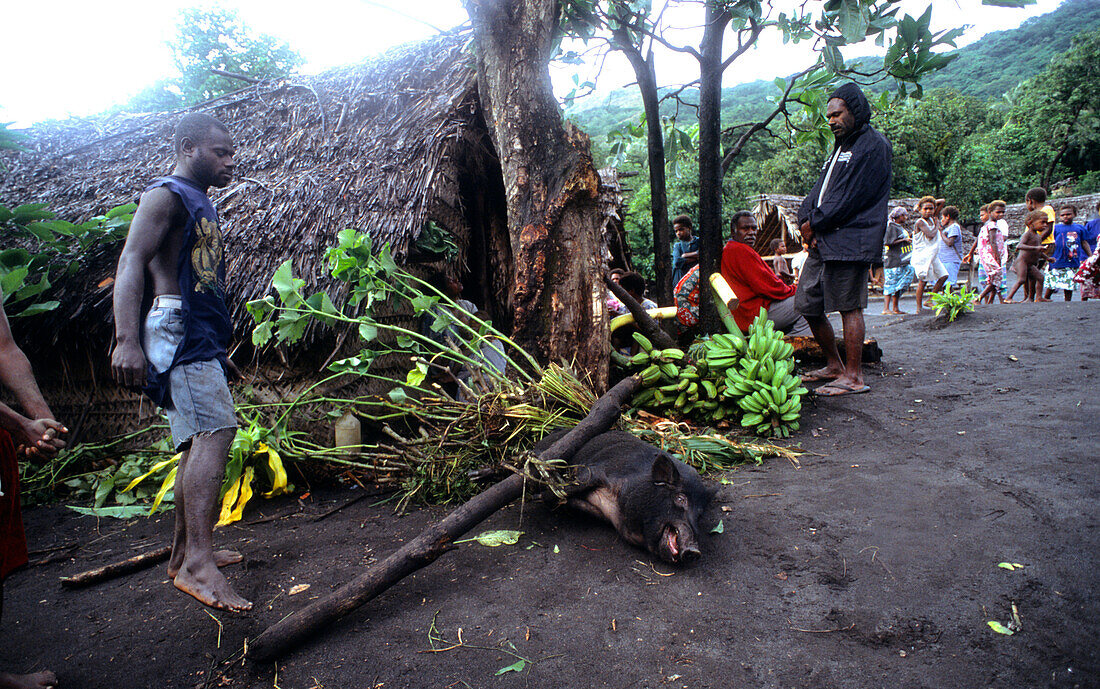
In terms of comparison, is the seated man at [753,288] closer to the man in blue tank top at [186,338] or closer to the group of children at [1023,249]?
the man in blue tank top at [186,338]

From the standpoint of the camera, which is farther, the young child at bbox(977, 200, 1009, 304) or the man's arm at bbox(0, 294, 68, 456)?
the young child at bbox(977, 200, 1009, 304)

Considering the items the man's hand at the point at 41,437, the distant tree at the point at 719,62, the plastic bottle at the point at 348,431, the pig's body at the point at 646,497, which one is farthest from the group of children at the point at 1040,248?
the man's hand at the point at 41,437

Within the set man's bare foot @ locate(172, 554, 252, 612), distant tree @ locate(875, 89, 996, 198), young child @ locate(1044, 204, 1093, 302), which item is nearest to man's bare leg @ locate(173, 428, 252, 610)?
man's bare foot @ locate(172, 554, 252, 612)

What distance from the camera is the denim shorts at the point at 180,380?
7.13ft

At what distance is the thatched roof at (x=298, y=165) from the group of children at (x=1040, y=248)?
8.08 m

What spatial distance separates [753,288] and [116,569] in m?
5.06

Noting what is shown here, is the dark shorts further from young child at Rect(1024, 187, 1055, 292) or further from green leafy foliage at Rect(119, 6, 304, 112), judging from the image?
green leafy foliage at Rect(119, 6, 304, 112)

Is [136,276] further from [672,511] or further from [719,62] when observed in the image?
[719,62]

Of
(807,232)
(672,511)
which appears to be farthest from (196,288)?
Answer: (807,232)

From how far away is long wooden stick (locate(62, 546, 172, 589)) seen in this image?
259 cm

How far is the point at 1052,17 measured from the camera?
5653 cm

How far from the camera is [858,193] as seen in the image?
13.2 ft

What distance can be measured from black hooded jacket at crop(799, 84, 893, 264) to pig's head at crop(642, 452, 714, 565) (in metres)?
2.58

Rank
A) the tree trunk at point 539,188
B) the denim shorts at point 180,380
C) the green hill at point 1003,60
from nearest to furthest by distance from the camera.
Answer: the denim shorts at point 180,380
the tree trunk at point 539,188
the green hill at point 1003,60
